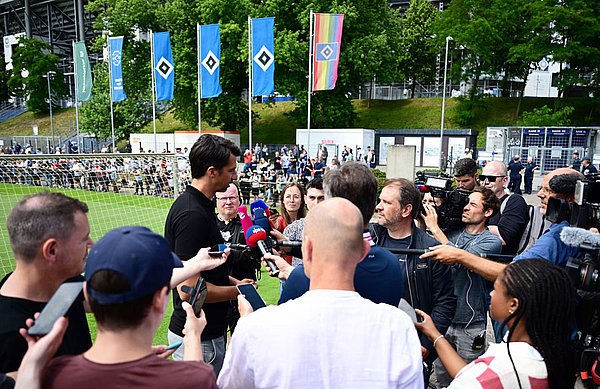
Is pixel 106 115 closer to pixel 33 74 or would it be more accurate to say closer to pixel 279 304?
pixel 33 74

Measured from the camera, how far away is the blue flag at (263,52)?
19.0 metres

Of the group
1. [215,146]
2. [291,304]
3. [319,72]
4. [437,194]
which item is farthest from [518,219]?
[319,72]

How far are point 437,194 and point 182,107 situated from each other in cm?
3204

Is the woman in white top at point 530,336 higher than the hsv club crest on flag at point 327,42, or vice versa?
the hsv club crest on flag at point 327,42

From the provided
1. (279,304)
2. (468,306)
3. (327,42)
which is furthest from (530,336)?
(327,42)

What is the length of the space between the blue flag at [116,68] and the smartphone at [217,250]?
26338mm

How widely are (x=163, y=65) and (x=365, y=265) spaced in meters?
22.9

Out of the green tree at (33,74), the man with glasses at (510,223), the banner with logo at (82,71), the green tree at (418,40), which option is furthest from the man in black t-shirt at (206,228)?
the green tree at (33,74)

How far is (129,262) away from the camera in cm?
132

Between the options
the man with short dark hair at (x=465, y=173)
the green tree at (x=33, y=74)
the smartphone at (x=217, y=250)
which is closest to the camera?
the smartphone at (x=217, y=250)

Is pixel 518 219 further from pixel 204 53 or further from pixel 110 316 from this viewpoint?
pixel 204 53

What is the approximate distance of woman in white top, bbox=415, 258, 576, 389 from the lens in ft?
5.86

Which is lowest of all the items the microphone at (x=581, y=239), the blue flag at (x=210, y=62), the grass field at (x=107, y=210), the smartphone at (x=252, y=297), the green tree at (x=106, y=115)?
the grass field at (x=107, y=210)

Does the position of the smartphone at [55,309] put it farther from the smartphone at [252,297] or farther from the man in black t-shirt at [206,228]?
the man in black t-shirt at [206,228]
